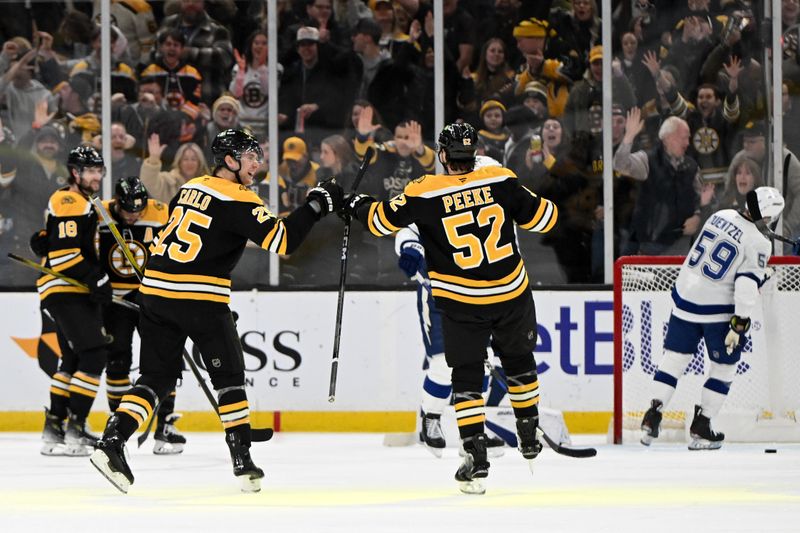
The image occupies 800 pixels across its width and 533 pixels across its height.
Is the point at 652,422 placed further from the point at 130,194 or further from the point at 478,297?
the point at 130,194

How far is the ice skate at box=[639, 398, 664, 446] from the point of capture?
657 cm

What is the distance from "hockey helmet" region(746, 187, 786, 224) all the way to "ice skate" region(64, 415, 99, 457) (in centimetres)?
305

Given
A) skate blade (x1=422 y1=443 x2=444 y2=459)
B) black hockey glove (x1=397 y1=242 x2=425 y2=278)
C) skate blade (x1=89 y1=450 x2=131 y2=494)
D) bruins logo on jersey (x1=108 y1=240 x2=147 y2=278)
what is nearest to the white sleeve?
black hockey glove (x1=397 y1=242 x2=425 y2=278)

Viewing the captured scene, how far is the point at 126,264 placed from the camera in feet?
21.4

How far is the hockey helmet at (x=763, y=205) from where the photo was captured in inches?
257

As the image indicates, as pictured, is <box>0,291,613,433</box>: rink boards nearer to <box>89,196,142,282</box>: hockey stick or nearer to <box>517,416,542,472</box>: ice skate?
<box>89,196,142,282</box>: hockey stick

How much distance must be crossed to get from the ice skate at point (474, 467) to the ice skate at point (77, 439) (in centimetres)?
210

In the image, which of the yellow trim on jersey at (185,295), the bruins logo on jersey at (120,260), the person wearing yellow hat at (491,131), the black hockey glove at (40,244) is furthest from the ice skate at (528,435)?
the person wearing yellow hat at (491,131)

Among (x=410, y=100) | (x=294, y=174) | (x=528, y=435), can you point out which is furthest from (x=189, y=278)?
(x=410, y=100)

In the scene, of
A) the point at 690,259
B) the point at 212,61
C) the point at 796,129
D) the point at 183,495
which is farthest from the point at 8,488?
the point at 796,129

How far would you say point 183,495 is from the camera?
16.4 ft

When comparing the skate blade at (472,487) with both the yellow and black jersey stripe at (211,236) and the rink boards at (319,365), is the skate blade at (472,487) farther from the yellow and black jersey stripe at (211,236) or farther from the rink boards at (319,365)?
the rink boards at (319,365)

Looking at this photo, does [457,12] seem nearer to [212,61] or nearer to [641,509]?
[212,61]

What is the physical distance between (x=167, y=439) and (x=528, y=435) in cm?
205
